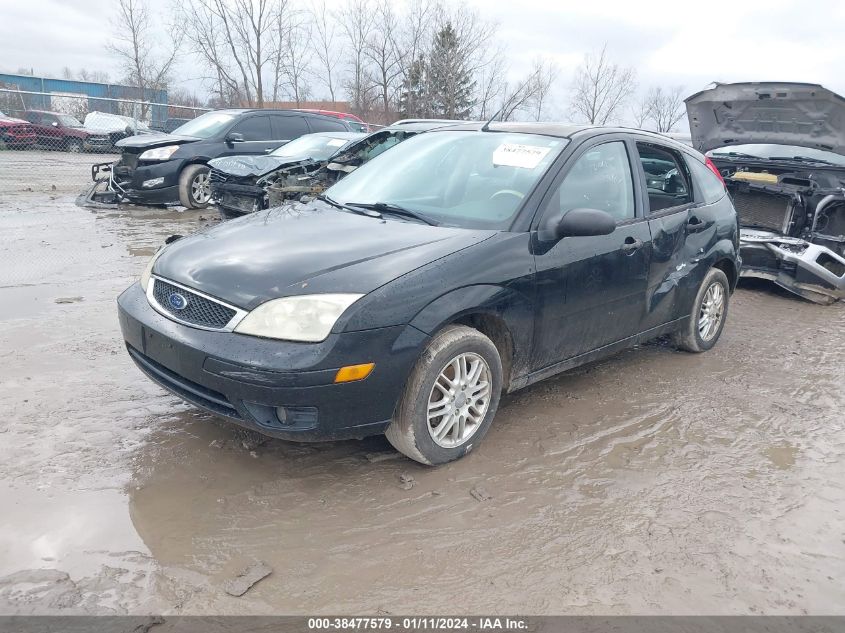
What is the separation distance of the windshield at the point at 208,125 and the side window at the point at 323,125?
1.53 m

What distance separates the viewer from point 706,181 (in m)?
5.01

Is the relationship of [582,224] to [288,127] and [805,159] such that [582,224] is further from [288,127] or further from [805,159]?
[288,127]

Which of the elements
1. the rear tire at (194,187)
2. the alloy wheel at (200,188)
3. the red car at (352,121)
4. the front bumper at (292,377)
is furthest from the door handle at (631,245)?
the red car at (352,121)

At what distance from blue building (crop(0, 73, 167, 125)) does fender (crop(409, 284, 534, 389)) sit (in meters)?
18.9

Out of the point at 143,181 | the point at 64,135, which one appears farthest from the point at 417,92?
the point at 143,181

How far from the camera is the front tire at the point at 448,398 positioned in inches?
120

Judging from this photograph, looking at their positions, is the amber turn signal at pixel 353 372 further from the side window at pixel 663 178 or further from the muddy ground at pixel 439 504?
the side window at pixel 663 178

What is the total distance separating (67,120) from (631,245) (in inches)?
869

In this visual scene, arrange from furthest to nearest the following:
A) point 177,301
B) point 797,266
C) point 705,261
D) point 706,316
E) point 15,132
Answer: point 15,132 → point 797,266 → point 706,316 → point 705,261 → point 177,301

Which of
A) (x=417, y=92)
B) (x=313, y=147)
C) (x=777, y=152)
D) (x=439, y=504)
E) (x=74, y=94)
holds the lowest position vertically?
(x=439, y=504)

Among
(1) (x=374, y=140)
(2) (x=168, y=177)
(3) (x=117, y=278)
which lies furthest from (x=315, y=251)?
(2) (x=168, y=177)

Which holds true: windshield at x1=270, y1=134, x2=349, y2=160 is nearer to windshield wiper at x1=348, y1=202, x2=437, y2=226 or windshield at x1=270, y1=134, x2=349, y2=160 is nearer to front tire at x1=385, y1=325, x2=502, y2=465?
windshield wiper at x1=348, y1=202, x2=437, y2=226

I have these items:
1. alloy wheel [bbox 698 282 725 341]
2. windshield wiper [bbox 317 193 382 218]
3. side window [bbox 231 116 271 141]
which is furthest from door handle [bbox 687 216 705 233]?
side window [bbox 231 116 271 141]

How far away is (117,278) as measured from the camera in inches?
253
